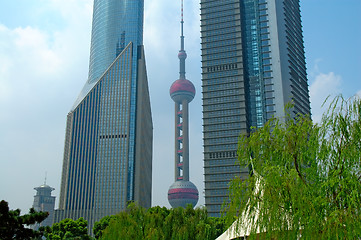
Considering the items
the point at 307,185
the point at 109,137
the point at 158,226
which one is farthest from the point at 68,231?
the point at 109,137

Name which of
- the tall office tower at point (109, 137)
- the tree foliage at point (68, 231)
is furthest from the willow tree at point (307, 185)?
the tall office tower at point (109, 137)

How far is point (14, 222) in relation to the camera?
27781mm

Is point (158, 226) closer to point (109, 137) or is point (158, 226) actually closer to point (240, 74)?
point (240, 74)

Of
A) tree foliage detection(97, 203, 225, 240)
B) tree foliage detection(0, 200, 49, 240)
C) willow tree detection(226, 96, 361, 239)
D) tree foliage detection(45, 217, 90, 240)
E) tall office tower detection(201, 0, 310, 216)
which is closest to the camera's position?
willow tree detection(226, 96, 361, 239)

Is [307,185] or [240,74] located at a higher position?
[240,74]

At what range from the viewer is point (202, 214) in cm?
4034

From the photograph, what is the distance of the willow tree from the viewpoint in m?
15.7

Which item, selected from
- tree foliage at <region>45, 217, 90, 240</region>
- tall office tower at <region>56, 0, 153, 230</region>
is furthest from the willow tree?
tall office tower at <region>56, 0, 153, 230</region>

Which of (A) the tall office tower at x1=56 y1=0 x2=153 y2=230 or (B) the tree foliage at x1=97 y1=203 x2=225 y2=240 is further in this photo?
(A) the tall office tower at x1=56 y1=0 x2=153 y2=230

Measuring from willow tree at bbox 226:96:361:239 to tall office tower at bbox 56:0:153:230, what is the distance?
119995 millimetres

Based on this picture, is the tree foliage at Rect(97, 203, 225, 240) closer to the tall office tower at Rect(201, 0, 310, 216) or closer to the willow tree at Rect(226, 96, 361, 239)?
the willow tree at Rect(226, 96, 361, 239)

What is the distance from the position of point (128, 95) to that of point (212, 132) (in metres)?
35.0

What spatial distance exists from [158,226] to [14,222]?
13.8m

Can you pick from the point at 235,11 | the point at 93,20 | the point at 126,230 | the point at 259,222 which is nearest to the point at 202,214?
the point at 126,230
